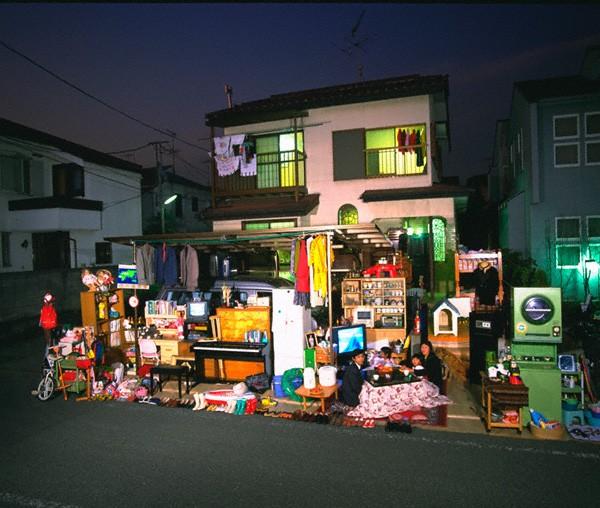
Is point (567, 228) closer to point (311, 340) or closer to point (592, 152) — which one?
point (592, 152)

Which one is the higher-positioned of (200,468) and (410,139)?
(410,139)

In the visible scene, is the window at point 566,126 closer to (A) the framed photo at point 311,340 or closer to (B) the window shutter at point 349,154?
(B) the window shutter at point 349,154

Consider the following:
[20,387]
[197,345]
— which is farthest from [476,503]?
[20,387]

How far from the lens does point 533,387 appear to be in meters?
7.27

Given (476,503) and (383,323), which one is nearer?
(476,503)

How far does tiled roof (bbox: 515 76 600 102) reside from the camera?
15.2 metres

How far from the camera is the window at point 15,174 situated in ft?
62.6

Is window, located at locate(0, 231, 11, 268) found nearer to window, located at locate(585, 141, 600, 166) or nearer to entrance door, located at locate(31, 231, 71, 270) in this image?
entrance door, located at locate(31, 231, 71, 270)

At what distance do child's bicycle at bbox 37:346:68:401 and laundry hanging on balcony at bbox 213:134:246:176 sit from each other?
10.9 m

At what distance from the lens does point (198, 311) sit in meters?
10.8

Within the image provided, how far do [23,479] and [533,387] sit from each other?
8373 millimetres

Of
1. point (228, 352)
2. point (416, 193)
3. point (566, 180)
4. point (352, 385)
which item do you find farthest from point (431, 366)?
point (566, 180)

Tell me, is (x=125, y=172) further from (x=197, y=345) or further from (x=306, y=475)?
(x=306, y=475)

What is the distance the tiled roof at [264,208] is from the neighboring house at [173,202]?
1177 cm
